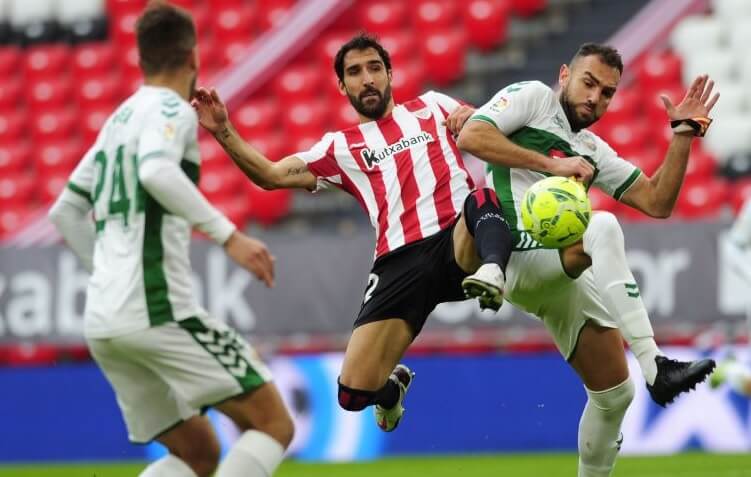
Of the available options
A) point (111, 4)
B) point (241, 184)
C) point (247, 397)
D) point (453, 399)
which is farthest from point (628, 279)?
point (111, 4)

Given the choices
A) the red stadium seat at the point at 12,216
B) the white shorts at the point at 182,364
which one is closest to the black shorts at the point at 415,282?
the white shorts at the point at 182,364

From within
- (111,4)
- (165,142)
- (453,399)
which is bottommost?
(453,399)

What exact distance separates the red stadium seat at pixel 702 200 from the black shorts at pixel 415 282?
6.95 m

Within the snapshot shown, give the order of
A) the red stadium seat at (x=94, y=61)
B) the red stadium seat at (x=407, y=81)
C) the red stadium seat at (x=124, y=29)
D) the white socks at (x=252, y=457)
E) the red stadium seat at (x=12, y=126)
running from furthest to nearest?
the red stadium seat at (x=124, y=29), the red stadium seat at (x=94, y=61), the red stadium seat at (x=12, y=126), the red stadium seat at (x=407, y=81), the white socks at (x=252, y=457)

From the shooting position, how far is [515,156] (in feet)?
20.8

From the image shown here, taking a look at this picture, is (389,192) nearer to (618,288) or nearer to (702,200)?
(618,288)

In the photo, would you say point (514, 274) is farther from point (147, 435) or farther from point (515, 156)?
point (147, 435)

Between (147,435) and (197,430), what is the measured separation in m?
0.20

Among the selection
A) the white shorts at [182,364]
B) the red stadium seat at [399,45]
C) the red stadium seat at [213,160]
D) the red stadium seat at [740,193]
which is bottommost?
the red stadium seat at [213,160]

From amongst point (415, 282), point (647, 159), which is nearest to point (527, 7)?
point (647, 159)

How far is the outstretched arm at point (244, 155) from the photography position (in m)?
6.89

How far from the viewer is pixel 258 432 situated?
5.36 metres

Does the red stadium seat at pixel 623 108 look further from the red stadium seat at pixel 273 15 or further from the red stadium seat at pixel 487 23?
the red stadium seat at pixel 273 15

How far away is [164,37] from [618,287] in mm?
2207
